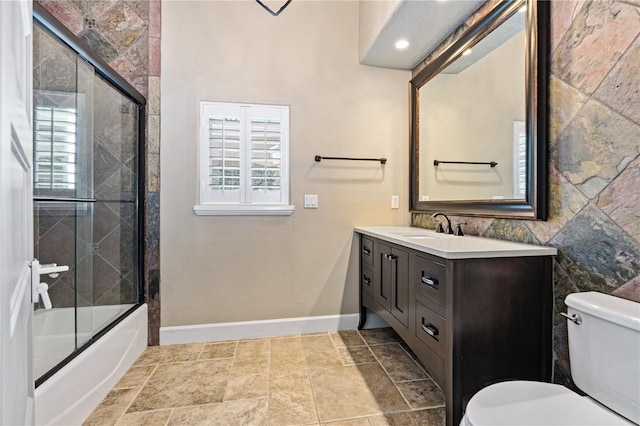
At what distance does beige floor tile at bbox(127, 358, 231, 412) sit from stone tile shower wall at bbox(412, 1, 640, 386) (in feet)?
6.04

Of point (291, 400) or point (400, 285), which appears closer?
point (291, 400)

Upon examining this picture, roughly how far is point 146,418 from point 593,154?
245cm

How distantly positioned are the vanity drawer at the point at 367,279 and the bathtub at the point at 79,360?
69.1 inches

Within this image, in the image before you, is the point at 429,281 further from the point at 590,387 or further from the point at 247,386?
the point at 247,386

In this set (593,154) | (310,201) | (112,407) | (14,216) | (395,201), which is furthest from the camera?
(395,201)

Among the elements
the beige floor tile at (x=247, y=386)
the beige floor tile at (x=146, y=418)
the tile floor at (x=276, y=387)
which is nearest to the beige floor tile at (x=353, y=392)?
the tile floor at (x=276, y=387)

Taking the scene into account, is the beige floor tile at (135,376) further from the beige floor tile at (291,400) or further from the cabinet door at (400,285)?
the cabinet door at (400,285)

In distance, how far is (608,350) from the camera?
1023mm

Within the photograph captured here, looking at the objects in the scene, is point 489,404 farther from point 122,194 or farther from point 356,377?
point 122,194

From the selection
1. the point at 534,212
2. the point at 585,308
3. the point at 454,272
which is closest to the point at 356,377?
the point at 454,272

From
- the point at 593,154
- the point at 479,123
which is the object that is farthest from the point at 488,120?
the point at 593,154

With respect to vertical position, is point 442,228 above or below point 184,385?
above

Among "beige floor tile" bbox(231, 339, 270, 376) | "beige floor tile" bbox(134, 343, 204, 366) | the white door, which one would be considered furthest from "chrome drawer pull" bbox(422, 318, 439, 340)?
"beige floor tile" bbox(134, 343, 204, 366)

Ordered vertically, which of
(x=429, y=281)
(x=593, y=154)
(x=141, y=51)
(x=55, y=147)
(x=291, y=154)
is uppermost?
(x=141, y=51)
